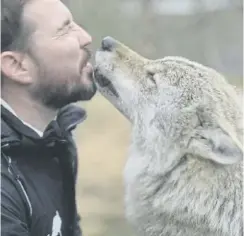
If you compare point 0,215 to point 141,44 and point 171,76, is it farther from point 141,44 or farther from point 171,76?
point 141,44

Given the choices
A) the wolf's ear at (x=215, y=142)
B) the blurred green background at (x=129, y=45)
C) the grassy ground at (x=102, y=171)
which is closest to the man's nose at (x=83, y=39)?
the wolf's ear at (x=215, y=142)

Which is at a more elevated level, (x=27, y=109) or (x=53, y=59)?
(x=53, y=59)

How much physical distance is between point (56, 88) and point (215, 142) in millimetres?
798

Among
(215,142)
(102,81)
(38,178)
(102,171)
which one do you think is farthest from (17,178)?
→ (102,171)

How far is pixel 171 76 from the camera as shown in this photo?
322 cm

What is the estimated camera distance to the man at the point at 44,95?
118 inches

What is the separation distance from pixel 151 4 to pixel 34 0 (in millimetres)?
7258

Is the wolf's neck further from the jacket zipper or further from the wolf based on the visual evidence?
the jacket zipper

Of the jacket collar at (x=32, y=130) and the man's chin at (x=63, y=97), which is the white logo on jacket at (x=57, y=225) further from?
the man's chin at (x=63, y=97)

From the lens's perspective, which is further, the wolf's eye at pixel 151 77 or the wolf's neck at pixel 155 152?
the wolf's eye at pixel 151 77

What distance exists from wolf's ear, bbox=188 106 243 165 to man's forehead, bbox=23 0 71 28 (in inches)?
31.8

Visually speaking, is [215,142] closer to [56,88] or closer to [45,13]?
[56,88]

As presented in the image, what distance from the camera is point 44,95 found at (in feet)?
10.3

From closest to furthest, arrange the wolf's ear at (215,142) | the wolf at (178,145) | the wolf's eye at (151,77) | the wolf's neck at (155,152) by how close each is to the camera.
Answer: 1. the wolf's ear at (215,142)
2. the wolf at (178,145)
3. the wolf's neck at (155,152)
4. the wolf's eye at (151,77)
